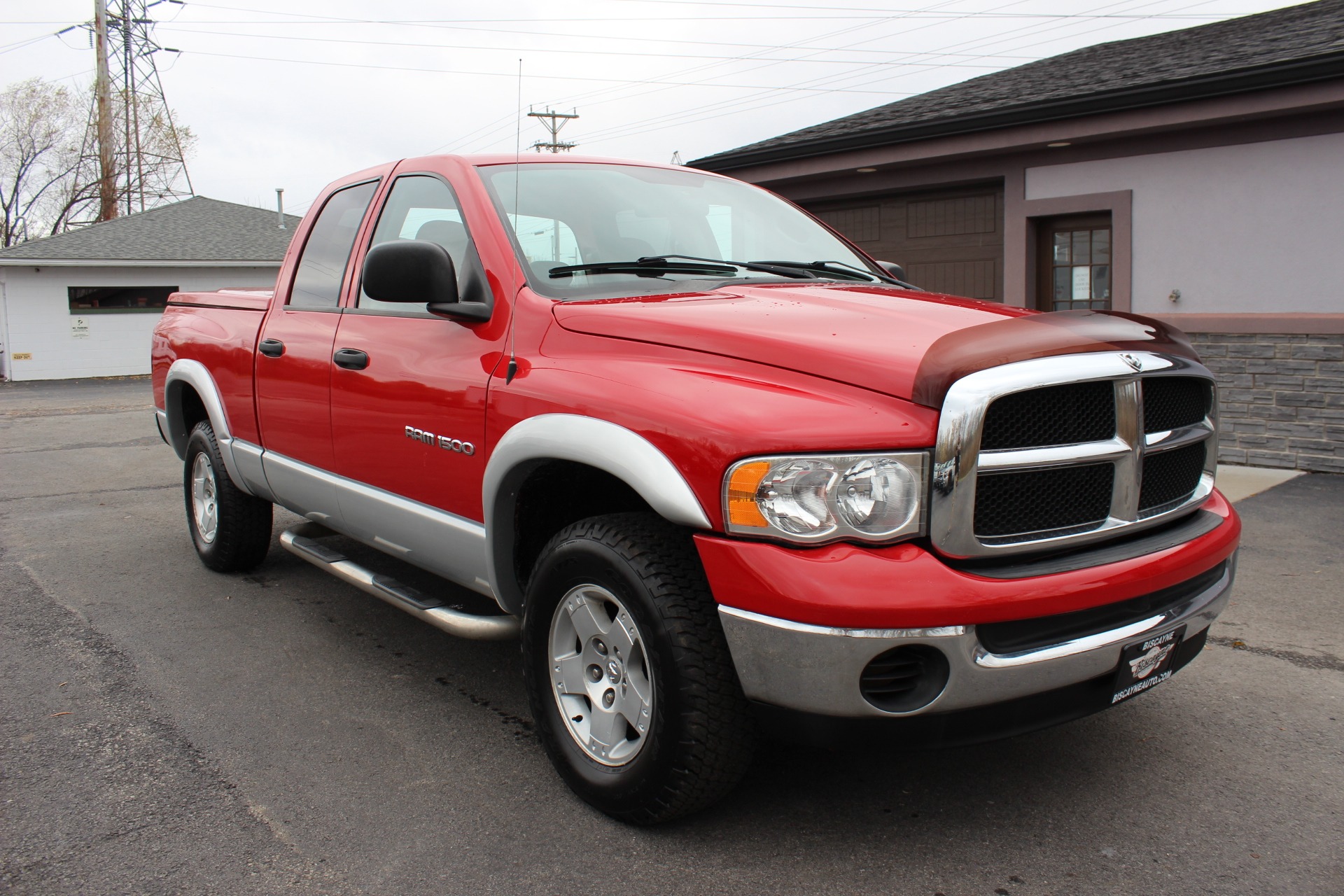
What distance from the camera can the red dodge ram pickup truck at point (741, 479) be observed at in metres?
2.42

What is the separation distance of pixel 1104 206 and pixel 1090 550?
8532 mm

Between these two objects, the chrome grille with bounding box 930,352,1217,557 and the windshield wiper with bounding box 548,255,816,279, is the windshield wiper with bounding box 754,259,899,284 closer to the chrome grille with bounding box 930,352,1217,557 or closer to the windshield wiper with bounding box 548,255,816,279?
the windshield wiper with bounding box 548,255,816,279

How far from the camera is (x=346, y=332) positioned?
4.08 meters

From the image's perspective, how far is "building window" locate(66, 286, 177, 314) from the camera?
27.5 metres

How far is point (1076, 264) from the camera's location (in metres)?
10.7

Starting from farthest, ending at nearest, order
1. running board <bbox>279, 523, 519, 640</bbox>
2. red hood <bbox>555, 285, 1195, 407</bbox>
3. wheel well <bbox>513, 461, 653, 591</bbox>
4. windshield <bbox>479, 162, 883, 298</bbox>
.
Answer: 1. windshield <bbox>479, 162, 883, 298</bbox>
2. running board <bbox>279, 523, 519, 640</bbox>
3. wheel well <bbox>513, 461, 653, 591</bbox>
4. red hood <bbox>555, 285, 1195, 407</bbox>

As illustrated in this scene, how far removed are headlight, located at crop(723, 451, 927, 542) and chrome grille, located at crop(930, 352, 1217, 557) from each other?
2.3 inches

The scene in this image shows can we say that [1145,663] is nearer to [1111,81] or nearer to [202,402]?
[202,402]

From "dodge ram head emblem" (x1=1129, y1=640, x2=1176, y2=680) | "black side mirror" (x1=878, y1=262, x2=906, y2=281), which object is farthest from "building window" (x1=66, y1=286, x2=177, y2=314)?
"dodge ram head emblem" (x1=1129, y1=640, x2=1176, y2=680)

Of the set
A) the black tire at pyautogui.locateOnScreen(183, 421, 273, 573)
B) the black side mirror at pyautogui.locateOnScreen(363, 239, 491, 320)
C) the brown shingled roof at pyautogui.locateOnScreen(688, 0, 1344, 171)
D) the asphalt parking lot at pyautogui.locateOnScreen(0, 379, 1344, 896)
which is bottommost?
the asphalt parking lot at pyautogui.locateOnScreen(0, 379, 1344, 896)

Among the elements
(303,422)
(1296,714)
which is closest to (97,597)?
(303,422)

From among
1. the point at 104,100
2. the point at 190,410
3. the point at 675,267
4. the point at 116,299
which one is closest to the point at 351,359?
the point at 675,267

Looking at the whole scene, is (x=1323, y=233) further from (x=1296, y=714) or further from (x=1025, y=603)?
(x=1025, y=603)

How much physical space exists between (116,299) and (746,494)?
30.0 meters
